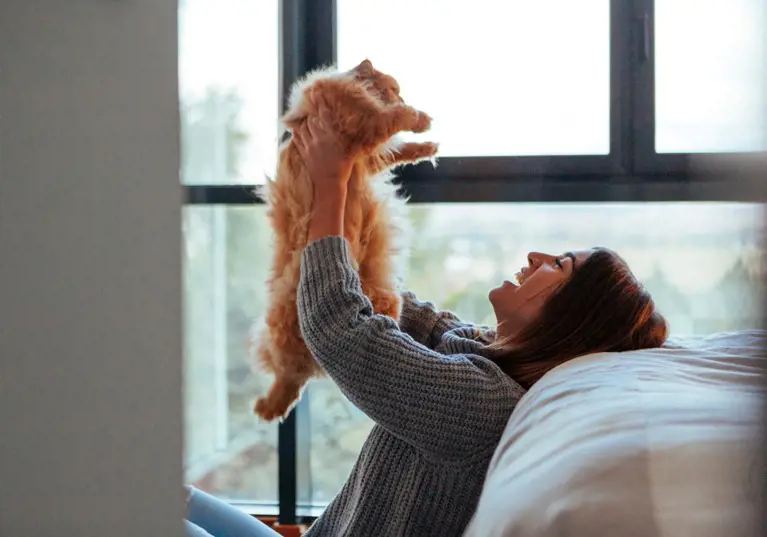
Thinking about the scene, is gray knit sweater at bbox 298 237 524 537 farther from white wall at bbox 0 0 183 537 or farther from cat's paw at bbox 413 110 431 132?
white wall at bbox 0 0 183 537

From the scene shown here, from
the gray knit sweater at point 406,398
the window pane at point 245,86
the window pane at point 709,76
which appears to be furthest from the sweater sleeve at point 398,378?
the window pane at point 709,76

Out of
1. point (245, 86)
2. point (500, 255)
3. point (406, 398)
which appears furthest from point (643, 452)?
point (245, 86)

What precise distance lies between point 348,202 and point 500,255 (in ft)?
1.30

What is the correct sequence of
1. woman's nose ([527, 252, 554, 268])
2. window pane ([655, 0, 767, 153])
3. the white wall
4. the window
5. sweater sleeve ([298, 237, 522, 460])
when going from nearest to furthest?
the white wall
window pane ([655, 0, 767, 153])
the window
sweater sleeve ([298, 237, 522, 460])
woman's nose ([527, 252, 554, 268])

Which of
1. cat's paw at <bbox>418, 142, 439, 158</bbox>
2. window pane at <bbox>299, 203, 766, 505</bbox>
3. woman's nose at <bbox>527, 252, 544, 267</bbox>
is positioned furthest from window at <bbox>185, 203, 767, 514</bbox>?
cat's paw at <bbox>418, 142, 439, 158</bbox>

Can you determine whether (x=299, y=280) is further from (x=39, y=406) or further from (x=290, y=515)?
(x=39, y=406)

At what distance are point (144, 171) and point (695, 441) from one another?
0.40m

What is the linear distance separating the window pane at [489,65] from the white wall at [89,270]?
3.24 ft

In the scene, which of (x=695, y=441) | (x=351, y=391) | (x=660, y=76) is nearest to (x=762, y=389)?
(x=695, y=441)

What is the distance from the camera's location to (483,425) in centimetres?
95

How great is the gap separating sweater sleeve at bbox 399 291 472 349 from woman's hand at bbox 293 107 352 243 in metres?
0.28

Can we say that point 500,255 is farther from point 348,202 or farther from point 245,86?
point 245,86

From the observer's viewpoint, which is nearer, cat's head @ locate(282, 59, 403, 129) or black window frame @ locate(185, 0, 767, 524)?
cat's head @ locate(282, 59, 403, 129)

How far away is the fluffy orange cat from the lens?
1.03 metres
